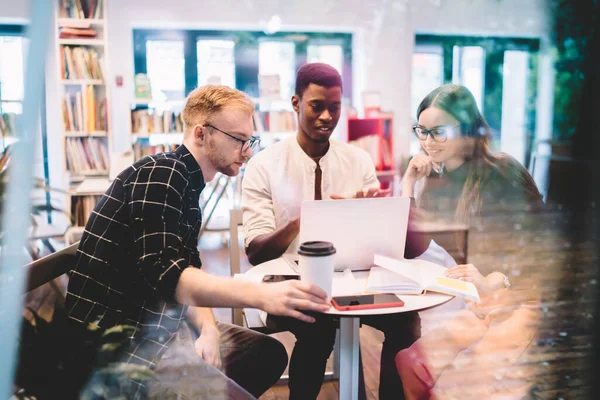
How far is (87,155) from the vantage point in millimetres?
1179

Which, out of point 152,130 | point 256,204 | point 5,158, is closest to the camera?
point 5,158

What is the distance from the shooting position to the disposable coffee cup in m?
0.79

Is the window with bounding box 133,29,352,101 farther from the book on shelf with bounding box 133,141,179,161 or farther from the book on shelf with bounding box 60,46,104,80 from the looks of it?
the book on shelf with bounding box 133,141,179,161

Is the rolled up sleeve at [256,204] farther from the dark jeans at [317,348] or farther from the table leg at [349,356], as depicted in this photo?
the table leg at [349,356]

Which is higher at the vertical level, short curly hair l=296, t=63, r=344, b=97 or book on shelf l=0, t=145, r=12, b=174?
short curly hair l=296, t=63, r=344, b=97

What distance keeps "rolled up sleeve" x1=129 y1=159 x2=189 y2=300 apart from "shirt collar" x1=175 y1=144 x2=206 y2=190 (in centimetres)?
8

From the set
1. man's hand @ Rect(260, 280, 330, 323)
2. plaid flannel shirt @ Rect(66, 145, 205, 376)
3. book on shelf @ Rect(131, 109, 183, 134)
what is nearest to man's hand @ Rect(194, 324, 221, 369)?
plaid flannel shirt @ Rect(66, 145, 205, 376)

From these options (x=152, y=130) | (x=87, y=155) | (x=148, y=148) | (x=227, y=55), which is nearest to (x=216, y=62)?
(x=227, y=55)

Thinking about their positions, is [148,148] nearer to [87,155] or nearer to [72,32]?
[87,155]

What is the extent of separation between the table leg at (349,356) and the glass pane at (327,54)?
2.35 feet

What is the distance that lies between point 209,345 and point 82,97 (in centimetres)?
69

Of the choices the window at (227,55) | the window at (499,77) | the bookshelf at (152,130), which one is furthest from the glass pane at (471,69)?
the bookshelf at (152,130)

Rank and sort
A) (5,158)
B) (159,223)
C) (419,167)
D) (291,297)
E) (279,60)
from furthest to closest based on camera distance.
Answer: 1. (279,60)
2. (419,167)
3. (159,223)
4. (291,297)
5. (5,158)

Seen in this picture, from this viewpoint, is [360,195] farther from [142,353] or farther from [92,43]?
[92,43]
